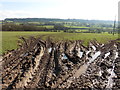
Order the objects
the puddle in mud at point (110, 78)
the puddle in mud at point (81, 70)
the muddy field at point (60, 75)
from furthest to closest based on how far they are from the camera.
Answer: the puddle in mud at point (81, 70), the puddle in mud at point (110, 78), the muddy field at point (60, 75)

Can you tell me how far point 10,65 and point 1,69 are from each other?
2.81m

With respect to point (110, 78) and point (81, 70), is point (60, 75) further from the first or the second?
point (110, 78)

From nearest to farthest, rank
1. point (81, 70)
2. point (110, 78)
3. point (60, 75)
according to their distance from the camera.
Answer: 1. point (60, 75)
2. point (110, 78)
3. point (81, 70)

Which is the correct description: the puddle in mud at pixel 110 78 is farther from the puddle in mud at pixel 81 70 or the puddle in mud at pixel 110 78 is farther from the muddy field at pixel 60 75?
the puddle in mud at pixel 81 70

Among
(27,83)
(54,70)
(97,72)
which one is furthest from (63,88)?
(97,72)

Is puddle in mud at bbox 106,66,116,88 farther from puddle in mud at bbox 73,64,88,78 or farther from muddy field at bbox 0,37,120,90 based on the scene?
puddle in mud at bbox 73,64,88,78

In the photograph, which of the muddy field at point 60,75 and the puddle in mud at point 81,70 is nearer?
the muddy field at point 60,75

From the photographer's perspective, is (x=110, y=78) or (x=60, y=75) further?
(x=110, y=78)

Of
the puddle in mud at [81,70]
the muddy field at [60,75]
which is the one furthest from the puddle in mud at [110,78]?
the puddle in mud at [81,70]

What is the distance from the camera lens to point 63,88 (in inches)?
835

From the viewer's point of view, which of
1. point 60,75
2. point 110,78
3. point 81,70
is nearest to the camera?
point 60,75

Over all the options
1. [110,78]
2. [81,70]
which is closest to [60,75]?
[81,70]

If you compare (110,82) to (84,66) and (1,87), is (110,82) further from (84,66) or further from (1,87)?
(1,87)

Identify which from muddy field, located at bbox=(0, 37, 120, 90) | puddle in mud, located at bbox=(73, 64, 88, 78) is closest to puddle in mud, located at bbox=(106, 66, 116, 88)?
muddy field, located at bbox=(0, 37, 120, 90)
